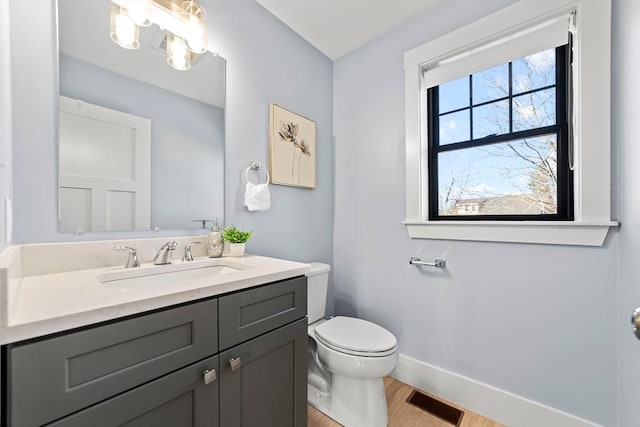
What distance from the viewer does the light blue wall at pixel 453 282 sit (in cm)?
120

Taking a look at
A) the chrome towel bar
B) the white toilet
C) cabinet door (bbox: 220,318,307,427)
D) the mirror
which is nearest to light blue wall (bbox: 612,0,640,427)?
the chrome towel bar

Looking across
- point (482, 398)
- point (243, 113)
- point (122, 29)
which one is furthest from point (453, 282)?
point (122, 29)

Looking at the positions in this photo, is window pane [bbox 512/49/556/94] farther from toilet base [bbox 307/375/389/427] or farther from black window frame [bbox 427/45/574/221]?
toilet base [bbox 307/375/389/427]

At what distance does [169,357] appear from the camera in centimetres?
68

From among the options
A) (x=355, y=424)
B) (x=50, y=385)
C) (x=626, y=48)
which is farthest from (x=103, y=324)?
(x=626, y=48)

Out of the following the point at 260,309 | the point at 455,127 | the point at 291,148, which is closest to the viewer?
the point at 260,309

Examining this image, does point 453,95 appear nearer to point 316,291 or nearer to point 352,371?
point 316,291

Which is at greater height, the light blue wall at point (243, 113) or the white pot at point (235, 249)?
the light blue wall at point (243, 113)

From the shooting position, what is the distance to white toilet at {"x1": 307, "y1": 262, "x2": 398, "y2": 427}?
128cm

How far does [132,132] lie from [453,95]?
5.95ft

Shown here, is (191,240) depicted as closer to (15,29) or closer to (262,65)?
(15,29)

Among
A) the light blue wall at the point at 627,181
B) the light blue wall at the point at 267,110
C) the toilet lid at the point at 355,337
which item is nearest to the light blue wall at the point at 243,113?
the light blue wall at the point at 267,110

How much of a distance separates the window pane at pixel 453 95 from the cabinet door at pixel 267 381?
5.21 feet

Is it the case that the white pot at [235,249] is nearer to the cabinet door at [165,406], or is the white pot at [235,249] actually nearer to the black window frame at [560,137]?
the cabinet door at [165,406]
